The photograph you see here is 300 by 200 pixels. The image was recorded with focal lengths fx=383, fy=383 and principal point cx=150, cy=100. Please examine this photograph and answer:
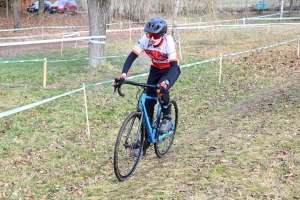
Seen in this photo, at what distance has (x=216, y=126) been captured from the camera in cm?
797

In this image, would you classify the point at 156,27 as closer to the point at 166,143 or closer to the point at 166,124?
the point at 166,124

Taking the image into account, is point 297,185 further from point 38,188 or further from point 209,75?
point 209,75

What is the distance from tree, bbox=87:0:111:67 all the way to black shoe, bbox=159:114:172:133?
8.49 meters

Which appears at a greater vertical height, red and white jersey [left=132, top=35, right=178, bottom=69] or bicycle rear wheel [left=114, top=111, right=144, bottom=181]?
red and white jersey [left=132, top=35, right=178, bottom=69]

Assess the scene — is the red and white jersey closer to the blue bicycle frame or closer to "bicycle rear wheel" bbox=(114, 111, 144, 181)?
the blue bicycle frame

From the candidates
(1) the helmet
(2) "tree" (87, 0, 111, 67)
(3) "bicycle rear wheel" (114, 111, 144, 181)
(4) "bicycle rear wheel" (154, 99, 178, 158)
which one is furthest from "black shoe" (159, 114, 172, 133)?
(2) "tree" (87, 0, 111, 67)

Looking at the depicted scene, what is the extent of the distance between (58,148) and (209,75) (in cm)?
761

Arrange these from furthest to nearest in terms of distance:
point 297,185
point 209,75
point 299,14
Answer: point 299,14
point 209,75
point 297,185

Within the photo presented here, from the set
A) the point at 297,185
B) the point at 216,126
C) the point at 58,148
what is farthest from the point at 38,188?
the point at 216,126

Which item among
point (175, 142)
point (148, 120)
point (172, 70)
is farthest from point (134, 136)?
point (175, 142)

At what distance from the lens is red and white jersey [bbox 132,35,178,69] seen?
536cm

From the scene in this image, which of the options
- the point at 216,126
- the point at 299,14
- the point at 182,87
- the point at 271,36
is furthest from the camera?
the point at 299,14

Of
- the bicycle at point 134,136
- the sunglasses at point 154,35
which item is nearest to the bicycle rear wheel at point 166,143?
the bicycle at point 134,136

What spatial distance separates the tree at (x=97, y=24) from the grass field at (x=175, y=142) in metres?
0.82
